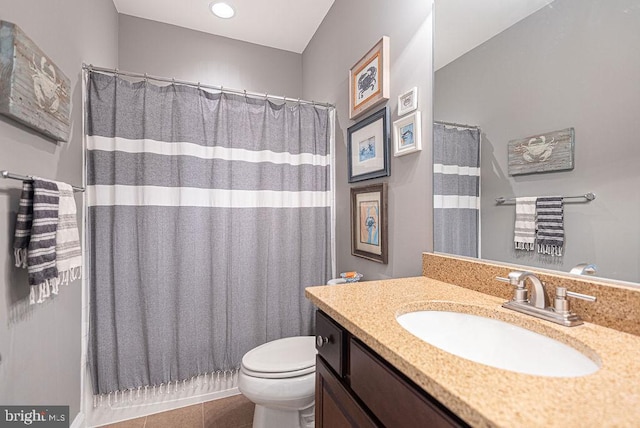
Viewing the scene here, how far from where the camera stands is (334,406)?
0.85 m

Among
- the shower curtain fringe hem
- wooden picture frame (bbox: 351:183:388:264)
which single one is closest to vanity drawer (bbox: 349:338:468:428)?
wooden picture frame (bbox: 351:183:388:264)

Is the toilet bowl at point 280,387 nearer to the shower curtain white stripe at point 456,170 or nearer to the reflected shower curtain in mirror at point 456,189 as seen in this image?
the reflected shower curtain in mirror at point 456,189

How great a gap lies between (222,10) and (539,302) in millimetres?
2615

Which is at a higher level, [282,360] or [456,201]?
[456,201]

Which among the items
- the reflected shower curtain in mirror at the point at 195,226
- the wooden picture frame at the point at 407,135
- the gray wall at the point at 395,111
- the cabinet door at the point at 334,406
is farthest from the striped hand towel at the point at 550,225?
the reflected shower curtain in mirror at the point at 195,226

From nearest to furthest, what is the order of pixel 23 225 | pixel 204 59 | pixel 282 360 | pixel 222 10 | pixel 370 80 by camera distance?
pixel 23 225
pixel 282 360
pixel 370 80
pixel 222 10
pixel 204 59

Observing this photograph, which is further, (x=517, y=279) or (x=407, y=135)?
(x=407, y=135)

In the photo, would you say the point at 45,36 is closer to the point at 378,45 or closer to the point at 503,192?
the point at 378,45

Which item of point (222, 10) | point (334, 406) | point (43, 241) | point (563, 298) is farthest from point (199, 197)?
point (563, 298)

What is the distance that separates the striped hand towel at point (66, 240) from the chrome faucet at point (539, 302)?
5.17 feet

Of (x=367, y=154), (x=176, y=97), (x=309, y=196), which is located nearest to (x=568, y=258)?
(x=367, y=154)

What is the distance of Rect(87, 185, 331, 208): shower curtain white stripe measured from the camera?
5.19ft

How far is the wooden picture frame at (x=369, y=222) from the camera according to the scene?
1.54 meters

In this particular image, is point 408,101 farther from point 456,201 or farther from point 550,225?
point 550,225
